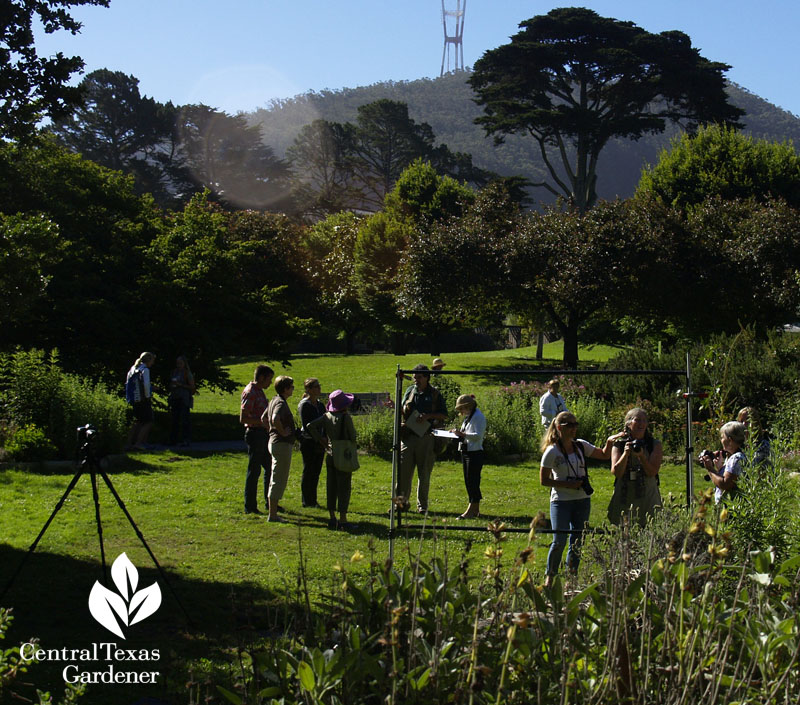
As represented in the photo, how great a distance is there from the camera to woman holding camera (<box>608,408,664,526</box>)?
713 centimetres

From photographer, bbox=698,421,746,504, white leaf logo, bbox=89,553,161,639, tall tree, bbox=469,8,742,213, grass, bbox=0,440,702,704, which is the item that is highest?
tall tree, bbox=469,8,742,213

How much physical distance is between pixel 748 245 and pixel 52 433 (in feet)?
73.0

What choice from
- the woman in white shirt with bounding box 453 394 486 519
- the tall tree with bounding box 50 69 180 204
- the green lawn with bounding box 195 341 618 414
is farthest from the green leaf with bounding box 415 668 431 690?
the tall tree with bounding box 50 69 180 204

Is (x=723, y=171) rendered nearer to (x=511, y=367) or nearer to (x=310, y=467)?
(x=511, y=367)

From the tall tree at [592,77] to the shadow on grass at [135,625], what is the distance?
36478 millimetres

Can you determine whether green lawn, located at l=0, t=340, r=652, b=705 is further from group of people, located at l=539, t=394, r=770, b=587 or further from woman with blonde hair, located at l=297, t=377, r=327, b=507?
group of people, located at l=539, t=394, r=770, b=587

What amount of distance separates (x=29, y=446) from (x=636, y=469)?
8.93 metres

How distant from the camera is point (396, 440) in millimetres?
7590

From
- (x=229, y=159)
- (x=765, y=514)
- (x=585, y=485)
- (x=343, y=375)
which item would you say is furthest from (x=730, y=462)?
(x=229, y=159)

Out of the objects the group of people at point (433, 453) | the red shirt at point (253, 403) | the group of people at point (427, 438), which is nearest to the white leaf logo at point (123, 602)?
the group of people at point (433, 453)

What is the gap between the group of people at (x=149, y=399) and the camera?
1379cm

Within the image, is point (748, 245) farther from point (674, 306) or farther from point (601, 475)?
point (601, 475)

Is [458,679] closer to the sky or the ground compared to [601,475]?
closer to the sky

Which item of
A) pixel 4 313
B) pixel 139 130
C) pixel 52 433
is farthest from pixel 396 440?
pixel 139 130
